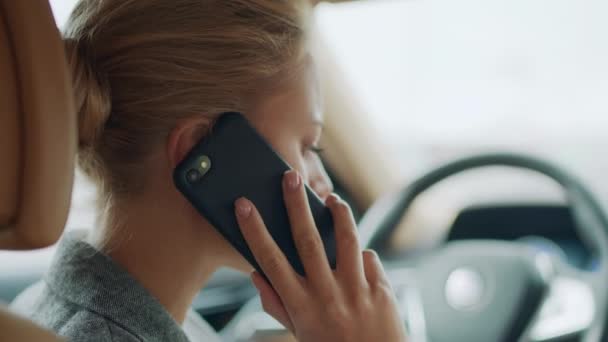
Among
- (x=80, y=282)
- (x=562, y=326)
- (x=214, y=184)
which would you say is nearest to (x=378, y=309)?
(x=214, y=184)

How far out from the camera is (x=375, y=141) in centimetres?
199

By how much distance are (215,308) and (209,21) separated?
3.17 ft

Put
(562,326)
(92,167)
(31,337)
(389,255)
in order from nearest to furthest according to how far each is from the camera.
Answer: (31,337) < (92,167) < (562,326) < (389,255)

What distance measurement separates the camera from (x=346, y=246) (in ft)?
3.76

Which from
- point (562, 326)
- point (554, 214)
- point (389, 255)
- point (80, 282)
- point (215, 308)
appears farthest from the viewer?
point (554, 214)

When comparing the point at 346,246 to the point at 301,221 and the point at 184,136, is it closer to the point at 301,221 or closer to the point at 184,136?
the point at 301,221

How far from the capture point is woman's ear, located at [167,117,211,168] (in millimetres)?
1135

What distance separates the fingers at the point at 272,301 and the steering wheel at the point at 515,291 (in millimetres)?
449

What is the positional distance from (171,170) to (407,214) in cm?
68

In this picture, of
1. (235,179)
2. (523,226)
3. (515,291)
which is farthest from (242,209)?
(523,226)

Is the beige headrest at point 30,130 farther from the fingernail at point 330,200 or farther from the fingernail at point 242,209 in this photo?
the fingernail at point 330,200

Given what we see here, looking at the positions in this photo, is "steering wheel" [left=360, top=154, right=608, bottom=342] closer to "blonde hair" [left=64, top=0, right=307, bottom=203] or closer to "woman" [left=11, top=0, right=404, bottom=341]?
"woman" [left=11, top=0, right=404, bottom=341]

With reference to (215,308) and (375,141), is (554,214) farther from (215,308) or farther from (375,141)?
(215,308)

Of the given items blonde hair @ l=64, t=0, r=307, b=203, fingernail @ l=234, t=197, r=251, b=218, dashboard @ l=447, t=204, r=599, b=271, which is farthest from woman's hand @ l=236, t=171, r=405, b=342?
dashboard @ l=447, t=204, r=599, b=271
